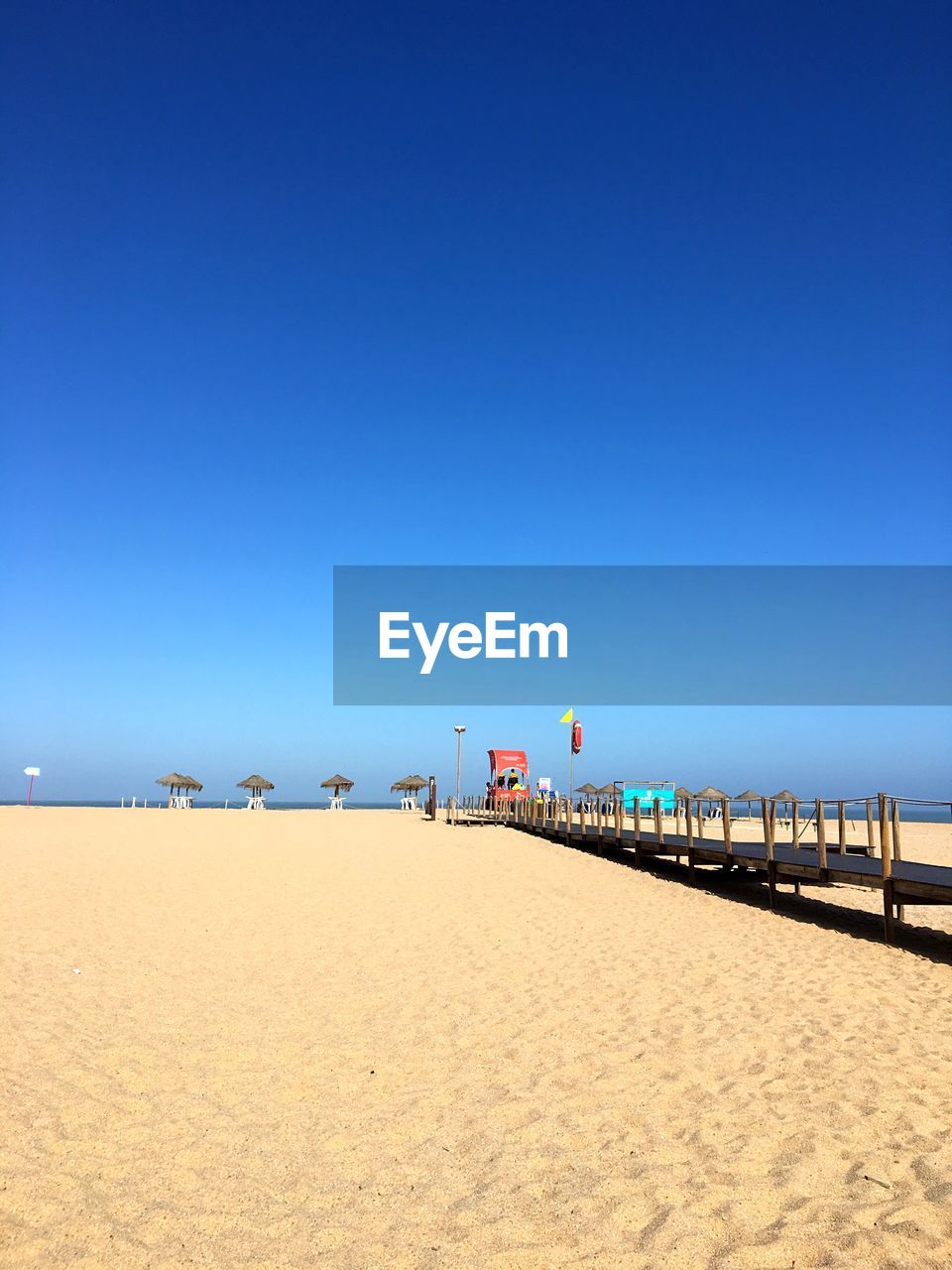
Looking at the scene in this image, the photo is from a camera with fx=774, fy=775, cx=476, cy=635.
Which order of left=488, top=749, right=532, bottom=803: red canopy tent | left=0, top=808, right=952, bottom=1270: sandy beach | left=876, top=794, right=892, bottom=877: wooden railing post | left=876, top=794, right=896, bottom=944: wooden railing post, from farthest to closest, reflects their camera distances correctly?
left=488, top=749, right=532, bottom=803: red canopy tent → left=876, top=794, right=892, bottom=877: wooden railing post → left=876, top=794, right=896, bottom=944: wooden railing post → left=0, top=808, right=952, bottom=1270: sandy beach

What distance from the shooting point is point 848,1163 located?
167 inches

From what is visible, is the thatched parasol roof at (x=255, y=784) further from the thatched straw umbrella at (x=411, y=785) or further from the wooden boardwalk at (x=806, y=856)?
the wooden boardwalk at (x=806, y=856)

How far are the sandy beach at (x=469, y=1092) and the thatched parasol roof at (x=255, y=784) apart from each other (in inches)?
Answer: 1495

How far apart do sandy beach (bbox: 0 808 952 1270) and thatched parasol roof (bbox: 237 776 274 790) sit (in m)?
38.0

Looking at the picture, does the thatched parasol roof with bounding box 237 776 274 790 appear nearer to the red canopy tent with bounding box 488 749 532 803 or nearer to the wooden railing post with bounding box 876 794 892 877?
the red canopy tent with bounding box 488 749 532 803

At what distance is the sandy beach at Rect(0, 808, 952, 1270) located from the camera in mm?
3605

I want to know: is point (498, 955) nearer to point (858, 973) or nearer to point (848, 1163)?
point (858, 973)

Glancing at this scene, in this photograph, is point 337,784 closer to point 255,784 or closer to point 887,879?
point 255,784

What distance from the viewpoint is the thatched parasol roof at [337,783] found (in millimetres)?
49531

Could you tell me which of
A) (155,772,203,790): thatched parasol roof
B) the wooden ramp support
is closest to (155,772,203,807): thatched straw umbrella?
(155,772,203,790): thatched parasol roof

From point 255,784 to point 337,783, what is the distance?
16.6ft

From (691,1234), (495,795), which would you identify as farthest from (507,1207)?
(495,795)

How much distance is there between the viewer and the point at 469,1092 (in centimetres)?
527

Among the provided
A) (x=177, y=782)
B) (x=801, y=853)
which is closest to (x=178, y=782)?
(x=177, y=782)
